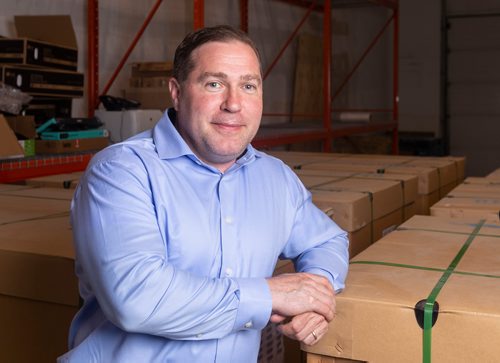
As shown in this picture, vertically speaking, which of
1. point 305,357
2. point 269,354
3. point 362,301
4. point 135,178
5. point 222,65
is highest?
point 222,65

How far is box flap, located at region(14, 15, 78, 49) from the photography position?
5527 mm

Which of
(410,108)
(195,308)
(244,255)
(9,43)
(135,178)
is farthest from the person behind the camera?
→ (410,108)

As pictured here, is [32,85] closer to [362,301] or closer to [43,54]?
[43,54]

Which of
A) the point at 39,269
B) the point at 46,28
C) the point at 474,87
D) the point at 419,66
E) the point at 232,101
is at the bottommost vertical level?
the point at 39,269

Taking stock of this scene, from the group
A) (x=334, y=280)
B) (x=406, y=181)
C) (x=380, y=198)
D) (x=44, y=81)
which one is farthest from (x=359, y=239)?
(x=44, y=81)

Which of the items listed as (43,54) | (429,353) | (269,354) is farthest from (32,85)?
(429,353)

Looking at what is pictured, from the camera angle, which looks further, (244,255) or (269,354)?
(269,354)

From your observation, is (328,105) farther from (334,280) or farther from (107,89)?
(334,280)

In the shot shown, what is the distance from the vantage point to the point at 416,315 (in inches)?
70.5

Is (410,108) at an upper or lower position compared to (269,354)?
upper

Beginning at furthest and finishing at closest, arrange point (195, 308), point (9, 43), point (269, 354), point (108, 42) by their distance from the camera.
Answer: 1. point (108, 42)
2. point (9, 43)
3. point (269, 354)
4. point (195, 308)

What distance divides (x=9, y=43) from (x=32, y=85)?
13.4 inches

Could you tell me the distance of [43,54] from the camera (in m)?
5.14

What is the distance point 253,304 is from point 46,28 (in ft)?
14.7
